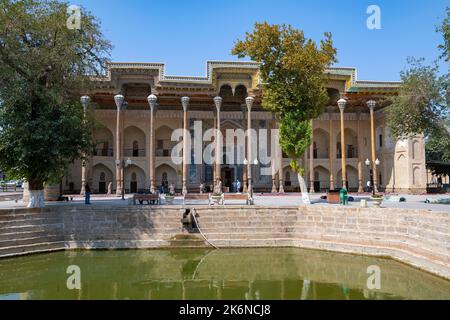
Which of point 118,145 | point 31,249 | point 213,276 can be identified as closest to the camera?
point 213,276

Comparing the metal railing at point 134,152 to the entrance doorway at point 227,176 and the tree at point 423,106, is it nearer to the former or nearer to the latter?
the entrance doorway at point 227,176

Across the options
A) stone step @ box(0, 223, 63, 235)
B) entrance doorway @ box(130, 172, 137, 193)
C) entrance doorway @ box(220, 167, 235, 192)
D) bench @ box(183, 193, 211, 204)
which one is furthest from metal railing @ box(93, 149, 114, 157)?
stone step @ box(0, 223, 63, 235)

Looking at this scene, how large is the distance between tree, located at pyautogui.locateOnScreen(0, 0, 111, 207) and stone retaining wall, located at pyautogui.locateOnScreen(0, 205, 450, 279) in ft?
4.51

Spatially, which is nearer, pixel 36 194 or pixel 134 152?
pixel 36 194

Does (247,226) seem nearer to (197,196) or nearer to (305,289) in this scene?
(197,196)

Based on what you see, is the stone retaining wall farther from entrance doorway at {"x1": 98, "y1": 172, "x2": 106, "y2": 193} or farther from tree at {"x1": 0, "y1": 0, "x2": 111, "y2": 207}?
entrance doorway at {"x1": 98, "y1": 172, "x2": 106, "y2": 193}

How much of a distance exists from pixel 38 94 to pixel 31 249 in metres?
5.42

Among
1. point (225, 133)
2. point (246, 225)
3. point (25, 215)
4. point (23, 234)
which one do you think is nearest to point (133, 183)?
point (225, 133)

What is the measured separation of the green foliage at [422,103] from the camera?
16141 millimetres

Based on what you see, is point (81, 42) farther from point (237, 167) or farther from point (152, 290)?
point (237, 167)

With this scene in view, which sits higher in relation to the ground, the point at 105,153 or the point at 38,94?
the point at 38,94

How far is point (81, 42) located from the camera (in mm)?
14398

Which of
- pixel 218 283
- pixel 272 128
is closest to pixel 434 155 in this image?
pixel 272 128

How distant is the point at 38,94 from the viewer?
12.9m
